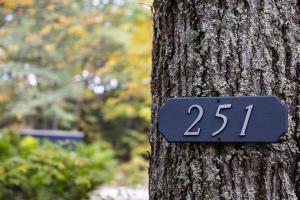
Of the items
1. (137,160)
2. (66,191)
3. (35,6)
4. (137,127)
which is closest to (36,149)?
(66,191)

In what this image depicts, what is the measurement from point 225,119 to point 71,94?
11.1 m

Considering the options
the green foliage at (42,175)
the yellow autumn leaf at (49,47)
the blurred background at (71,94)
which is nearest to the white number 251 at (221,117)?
the blurred background at (71,94)

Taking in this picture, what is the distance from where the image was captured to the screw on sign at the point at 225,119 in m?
1.31

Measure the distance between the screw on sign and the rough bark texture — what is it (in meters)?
0.06

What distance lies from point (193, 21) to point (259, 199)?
0.62 m

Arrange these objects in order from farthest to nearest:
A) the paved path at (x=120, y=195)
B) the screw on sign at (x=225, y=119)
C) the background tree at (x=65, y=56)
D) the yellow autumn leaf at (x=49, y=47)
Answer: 1. the yellow autumn leaf at (x=49, y=47)
2. the background tree at (x=65, y=56)
3. the paved path at (x=120, y=195)
4. the screw on sign at (x=225, y=119)

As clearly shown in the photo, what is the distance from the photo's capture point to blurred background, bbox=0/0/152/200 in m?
4.90

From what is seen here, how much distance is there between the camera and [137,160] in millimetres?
13750

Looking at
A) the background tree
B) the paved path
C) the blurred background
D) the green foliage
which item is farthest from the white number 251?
the background tree

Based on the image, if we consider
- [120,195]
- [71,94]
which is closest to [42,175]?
[120,195]

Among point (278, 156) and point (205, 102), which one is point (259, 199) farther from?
point (205, 102)

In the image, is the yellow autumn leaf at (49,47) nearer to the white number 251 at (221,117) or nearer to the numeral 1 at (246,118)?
the white number 251 at (221,117)

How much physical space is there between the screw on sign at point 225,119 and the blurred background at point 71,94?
33 centimetres

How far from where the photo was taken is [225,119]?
1.35 meters
